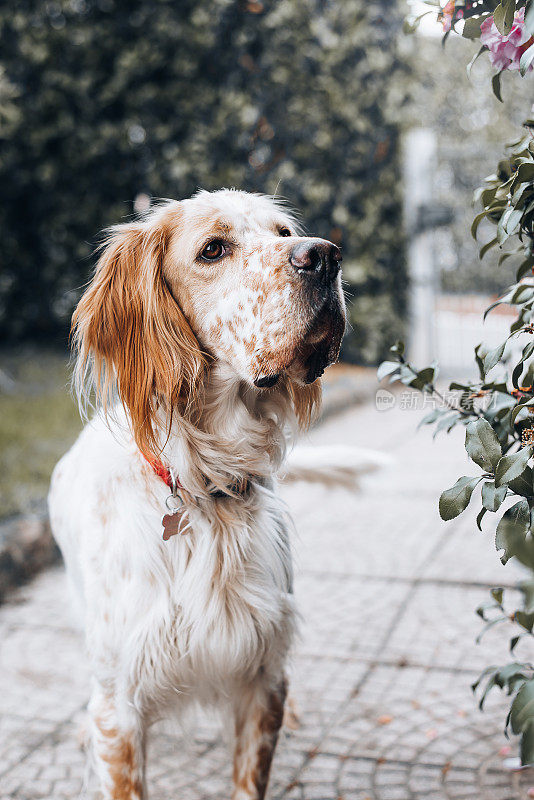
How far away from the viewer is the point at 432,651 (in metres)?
2.82

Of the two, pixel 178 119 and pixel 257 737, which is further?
pixel 178 119

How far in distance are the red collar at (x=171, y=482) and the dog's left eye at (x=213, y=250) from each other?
0.52 metres

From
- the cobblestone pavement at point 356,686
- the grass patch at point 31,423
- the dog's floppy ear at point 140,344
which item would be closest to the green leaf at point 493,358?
the dog's floppy ear at point 140,344

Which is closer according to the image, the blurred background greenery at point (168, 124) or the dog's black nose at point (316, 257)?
the dog's black nose at point (316, 257)

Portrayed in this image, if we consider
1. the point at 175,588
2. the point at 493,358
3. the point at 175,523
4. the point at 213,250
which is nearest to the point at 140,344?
the point at 213,250

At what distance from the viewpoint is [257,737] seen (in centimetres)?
202

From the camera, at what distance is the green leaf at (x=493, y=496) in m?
1.39

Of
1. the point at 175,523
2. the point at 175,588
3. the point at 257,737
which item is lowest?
the point at 257,737

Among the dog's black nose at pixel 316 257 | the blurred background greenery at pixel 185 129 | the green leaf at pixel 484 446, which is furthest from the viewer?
the blurred background greenery at pixel 185 129

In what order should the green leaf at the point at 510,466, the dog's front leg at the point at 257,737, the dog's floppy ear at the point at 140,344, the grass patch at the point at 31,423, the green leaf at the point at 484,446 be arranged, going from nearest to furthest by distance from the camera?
1. the green leaf at the point at 510,466
2. the green leaf at the point at 484,446
3. the dog's floppy ear at the point at 140,344
4. the dog's front leg at the point at 257,737
5. the grass patch at the point at 31,423

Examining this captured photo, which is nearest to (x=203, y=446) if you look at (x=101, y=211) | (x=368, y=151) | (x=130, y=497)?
(x=130, y=497)

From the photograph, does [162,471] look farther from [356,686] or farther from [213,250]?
[356,686]

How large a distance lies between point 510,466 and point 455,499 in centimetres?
17

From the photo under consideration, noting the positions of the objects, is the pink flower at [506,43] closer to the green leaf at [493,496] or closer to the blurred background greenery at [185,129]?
the green leaf at [493,496]
